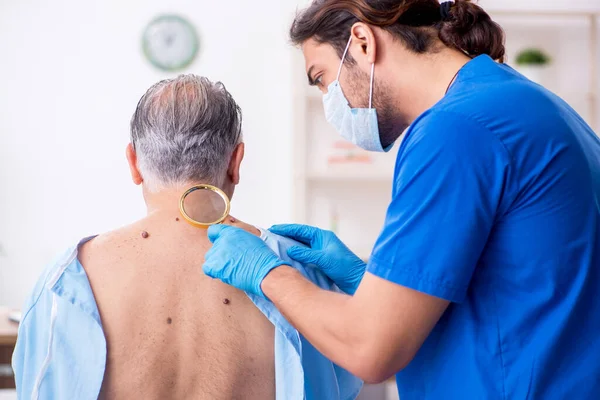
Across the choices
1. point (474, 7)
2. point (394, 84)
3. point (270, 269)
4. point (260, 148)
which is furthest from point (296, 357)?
point (260, 148)

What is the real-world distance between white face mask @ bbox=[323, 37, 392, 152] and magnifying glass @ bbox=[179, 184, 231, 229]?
290 millimetres

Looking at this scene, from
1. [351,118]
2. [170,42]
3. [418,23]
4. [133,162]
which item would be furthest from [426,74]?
[170,42]

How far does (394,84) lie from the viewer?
122cm

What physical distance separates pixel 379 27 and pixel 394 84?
0.34 ft

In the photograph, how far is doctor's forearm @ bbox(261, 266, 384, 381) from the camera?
979 mm

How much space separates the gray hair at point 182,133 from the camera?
125 centimetres

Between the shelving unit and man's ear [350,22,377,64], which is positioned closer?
man's ear [350,22,377,64]

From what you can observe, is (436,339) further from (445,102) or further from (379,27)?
(379,27)

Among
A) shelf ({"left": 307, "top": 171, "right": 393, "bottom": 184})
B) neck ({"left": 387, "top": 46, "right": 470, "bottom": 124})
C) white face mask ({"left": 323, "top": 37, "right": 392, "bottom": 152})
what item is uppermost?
neck ({"left": 387, "top": 46, "right": 470, "bottom": 124})

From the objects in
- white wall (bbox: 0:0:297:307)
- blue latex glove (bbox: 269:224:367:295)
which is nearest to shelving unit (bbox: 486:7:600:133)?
white wall (bbox: 0:0:297:307)

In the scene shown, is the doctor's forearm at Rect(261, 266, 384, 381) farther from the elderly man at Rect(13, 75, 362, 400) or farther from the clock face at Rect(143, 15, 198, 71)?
the clock face at Rect(143, 15, 198, 71)

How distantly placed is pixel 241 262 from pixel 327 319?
21 cm

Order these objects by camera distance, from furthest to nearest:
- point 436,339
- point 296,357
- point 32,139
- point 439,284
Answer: point 32,139
point 296,357
point 436,339
point 439,284

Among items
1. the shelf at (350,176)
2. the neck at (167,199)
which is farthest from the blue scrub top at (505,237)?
the shelf at (350,176)
